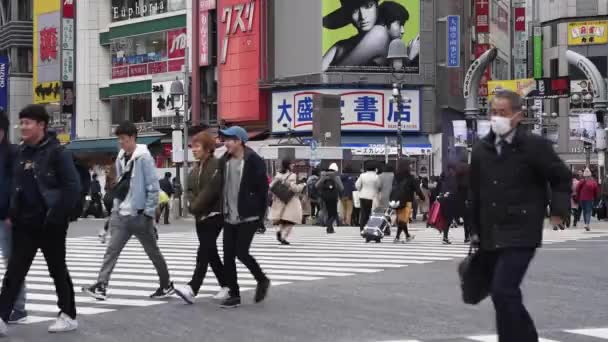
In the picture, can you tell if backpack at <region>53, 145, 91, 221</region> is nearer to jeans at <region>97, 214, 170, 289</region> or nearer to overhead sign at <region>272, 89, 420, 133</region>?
jeans at <region>97, 214, 170, 289</region>

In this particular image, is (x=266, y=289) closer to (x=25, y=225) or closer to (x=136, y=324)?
(x=136, y=324)

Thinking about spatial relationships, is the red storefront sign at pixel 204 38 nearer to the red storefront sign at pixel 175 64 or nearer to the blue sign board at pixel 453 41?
the red storefront sign at pixel 175 64

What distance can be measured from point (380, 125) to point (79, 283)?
3916 centimetres

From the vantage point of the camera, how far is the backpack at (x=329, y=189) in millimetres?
27359

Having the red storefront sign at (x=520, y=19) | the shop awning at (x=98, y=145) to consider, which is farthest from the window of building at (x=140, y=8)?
the red storefront sign at (x=520, y=19)

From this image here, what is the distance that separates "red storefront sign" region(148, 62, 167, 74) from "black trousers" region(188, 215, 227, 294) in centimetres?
4863

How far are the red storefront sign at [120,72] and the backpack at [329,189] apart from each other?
3670cm

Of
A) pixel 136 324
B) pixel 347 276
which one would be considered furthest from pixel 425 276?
pixel 136 324

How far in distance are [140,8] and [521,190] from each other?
56152 mm

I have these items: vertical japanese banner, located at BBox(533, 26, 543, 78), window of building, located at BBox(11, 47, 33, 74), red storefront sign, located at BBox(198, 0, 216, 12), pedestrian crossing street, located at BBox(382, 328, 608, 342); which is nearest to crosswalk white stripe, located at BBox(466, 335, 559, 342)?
pedestrian crossing street, located at BBox(382, 328, 608, 342)

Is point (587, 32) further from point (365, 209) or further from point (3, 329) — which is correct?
point (3, 329)

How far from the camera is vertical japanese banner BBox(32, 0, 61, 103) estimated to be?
217ft

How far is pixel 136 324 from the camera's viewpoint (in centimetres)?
987

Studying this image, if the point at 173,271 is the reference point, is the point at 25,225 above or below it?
above
